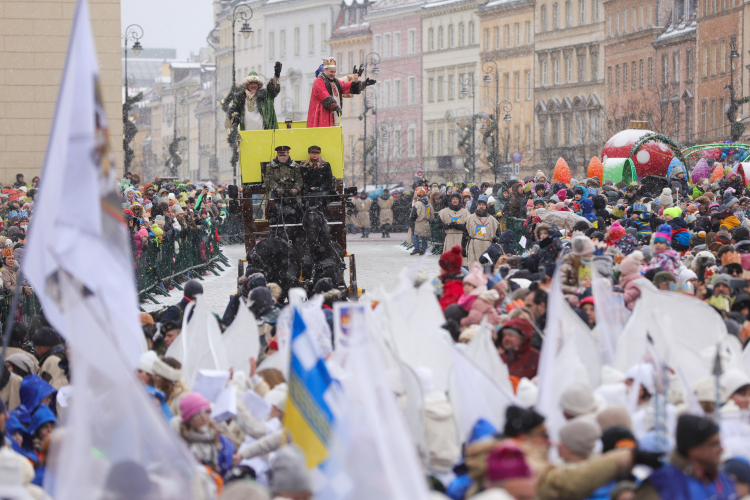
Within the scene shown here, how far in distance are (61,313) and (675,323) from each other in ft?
13.4

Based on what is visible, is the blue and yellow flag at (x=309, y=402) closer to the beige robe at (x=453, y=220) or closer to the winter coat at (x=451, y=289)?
the winter coat at (x=451, y=289)

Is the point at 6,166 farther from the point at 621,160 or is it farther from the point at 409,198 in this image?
the point at 621,160

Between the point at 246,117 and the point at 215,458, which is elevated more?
the point at 246,117

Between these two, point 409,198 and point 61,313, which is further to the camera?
point 409,198

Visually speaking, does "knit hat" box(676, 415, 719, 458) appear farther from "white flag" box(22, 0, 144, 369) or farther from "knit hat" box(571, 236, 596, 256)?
"knit hat" box(571, 236, 596, 256)

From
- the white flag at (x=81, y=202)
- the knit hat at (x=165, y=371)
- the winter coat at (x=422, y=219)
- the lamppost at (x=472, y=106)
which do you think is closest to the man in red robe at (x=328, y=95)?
the knit hat at (x=165, y=371)

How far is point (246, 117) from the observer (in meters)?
17.4

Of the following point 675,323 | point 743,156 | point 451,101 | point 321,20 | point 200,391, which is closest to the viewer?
point 200,391

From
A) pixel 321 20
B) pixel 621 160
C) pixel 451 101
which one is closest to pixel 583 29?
pixel 451 101

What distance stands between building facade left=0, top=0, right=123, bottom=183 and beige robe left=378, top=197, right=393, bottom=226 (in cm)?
886

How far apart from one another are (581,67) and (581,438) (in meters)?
70.9

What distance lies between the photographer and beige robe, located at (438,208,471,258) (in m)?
22.0

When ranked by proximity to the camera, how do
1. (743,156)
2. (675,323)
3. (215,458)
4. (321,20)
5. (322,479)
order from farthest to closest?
(321,20), (743,156), (675,323), (215,458), (322,479)

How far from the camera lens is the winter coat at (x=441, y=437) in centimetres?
598
